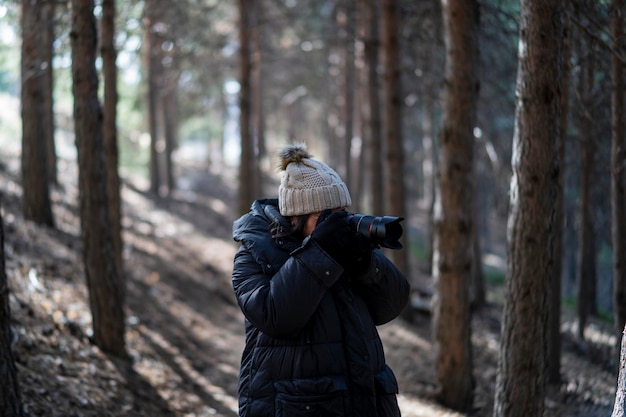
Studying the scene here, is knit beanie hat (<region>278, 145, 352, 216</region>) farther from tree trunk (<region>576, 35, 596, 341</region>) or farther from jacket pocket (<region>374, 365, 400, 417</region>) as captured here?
tree trunk (<region>576, 35, 596, 341</region>)

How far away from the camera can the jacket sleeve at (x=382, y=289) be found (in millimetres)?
3596

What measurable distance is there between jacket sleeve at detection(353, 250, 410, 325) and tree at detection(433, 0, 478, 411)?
15.7ft

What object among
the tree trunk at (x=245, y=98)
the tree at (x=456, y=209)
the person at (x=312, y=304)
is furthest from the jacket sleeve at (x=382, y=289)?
the tree trunk at (x=245, y=98)

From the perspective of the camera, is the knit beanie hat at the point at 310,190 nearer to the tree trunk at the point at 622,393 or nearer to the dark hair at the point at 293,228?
the dark hair at the point at 293,228

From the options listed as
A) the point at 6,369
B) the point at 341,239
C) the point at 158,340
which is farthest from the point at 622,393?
the point at 158,340

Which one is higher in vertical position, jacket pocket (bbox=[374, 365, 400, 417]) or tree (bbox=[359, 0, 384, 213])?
tree (bbox=[359, 0, 384, 213])

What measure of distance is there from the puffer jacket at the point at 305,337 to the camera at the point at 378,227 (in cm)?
18

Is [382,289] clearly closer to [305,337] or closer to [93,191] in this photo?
[305,337]

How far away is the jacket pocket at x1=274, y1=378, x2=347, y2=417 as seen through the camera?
3.29 meters

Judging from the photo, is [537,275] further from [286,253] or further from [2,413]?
[2,413]

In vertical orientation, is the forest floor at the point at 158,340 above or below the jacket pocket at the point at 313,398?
below

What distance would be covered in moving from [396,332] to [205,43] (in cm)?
946

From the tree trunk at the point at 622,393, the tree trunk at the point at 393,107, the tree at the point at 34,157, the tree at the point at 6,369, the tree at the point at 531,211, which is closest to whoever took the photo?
the tree trunk at the point at 622,393

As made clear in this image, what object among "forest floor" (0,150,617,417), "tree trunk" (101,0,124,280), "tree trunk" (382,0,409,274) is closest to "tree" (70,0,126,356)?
"forest floor" (0,150,617,417)
